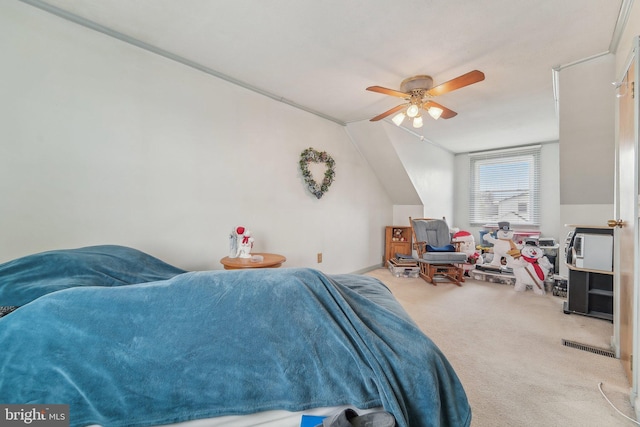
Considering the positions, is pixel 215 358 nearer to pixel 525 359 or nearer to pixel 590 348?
pixel 525 359

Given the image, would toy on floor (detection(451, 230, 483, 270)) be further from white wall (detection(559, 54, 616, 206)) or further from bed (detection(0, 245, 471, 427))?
bed (detection(0, 245, 471, 427))

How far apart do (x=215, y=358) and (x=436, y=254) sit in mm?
3748

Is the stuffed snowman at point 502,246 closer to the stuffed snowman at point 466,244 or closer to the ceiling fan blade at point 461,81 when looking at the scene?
the stuffed snowman at point 466,244

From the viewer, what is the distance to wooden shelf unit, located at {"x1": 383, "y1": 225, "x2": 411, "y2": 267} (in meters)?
4.75

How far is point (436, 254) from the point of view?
3871 millimetres

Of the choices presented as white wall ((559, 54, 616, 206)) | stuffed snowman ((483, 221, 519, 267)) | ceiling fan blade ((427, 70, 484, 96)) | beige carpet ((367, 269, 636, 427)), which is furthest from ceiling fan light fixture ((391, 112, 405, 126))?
stuffed snowman ((483, 221, 519, 267))

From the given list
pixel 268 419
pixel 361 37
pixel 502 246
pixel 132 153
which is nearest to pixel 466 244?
pixel 502 246

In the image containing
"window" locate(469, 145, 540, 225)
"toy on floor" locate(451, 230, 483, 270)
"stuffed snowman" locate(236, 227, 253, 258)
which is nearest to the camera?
"stuffed snowman" locate(236, 227, 253, 258)

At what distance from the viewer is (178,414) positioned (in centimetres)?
76

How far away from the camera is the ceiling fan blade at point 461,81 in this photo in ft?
6.16

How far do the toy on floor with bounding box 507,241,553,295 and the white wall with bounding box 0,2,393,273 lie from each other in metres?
2.94

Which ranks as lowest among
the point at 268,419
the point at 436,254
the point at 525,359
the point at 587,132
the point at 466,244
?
the point at 525,359

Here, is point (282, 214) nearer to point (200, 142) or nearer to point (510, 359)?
point (200, 142)

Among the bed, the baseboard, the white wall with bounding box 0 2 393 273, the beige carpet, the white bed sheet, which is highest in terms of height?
the white wall with bounding box 0 2 393 273
